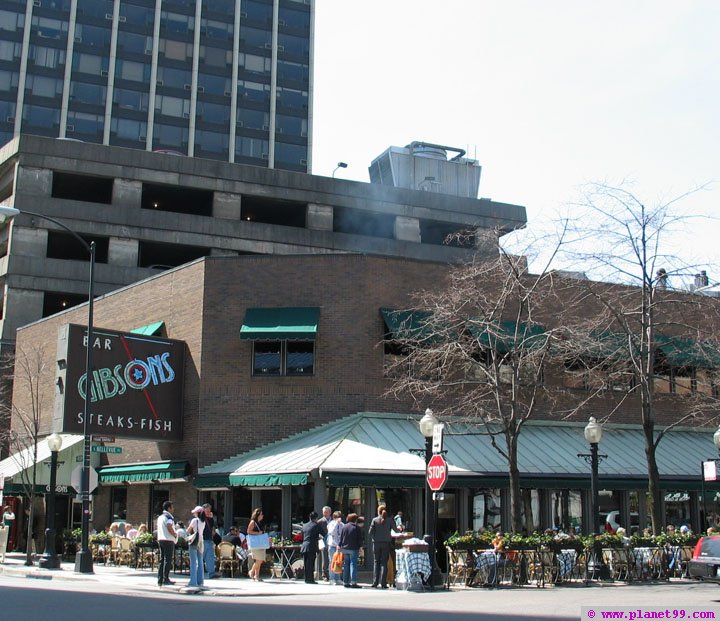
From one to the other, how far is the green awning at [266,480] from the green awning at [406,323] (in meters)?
5.29

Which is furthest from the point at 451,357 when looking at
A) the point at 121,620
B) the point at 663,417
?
the point at 121,620

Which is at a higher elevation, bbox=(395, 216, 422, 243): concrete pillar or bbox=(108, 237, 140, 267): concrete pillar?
bbox=(395, 216, 422, 243): concrete pillar

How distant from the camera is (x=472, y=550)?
22.6m

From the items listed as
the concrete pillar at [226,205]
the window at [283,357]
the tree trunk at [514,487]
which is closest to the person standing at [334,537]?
the tree trunk at [514,487]

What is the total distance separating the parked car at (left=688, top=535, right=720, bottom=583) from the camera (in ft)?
63.6

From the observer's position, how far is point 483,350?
1118 inches

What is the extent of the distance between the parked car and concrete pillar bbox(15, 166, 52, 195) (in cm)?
3903

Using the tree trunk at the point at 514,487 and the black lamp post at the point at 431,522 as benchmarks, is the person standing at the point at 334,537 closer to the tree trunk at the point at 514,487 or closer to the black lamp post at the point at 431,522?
the black lamp post at the point at 431,522

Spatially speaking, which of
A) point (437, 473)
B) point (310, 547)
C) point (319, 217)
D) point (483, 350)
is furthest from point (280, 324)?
point (319, 217)

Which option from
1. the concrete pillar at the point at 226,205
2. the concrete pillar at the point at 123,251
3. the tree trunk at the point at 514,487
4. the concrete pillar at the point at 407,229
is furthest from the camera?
the concrete pillar at the point at 407,229

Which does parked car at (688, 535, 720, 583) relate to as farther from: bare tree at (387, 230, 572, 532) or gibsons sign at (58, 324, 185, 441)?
gibsons sign at (58, 324, 185, 441)

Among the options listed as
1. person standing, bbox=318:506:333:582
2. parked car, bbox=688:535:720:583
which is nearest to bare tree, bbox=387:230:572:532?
person standing, bbox=318:506:333:582

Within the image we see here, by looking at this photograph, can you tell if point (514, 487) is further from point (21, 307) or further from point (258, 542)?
point (21, 307)

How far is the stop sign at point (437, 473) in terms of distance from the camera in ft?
68.0
